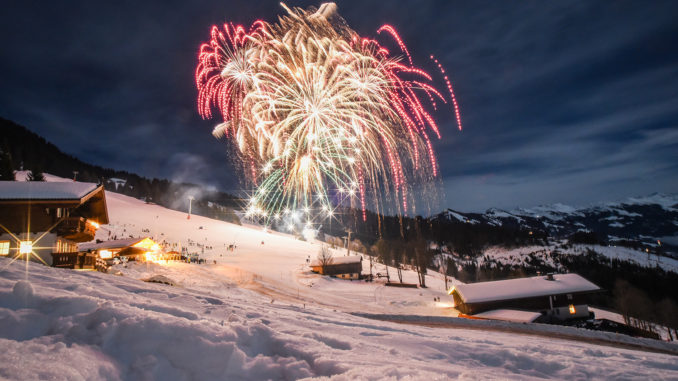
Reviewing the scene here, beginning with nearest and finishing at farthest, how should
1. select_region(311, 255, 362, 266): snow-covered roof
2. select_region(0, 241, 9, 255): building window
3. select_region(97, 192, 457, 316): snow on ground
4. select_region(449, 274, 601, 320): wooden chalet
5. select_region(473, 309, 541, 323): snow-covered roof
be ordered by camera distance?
select_region(0, 241, 9, 255): building window < select_region(473, 309, 541, 323): snow-covered roof < select_region(449, 274, 601, 320): wooden chalet < select_region(97, 192, 457, 316): snow on ground < select_region(311, 255, 362, 266): snow-covered roof

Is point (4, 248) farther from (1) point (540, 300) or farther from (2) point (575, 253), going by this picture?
(2) point (575, 253)

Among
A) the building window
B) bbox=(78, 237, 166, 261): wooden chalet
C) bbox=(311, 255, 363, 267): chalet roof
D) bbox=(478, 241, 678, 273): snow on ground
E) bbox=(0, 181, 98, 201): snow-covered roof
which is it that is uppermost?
bbox=(0, 181, 98, 201): snow-covered roof

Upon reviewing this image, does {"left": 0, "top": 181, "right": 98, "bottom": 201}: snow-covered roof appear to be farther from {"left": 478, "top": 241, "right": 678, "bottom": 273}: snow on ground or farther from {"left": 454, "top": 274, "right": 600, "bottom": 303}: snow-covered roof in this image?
{"left": 478, "top": 241, "right": 678, "bottom": 273}: snow on ground

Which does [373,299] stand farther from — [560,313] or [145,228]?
[145,228]

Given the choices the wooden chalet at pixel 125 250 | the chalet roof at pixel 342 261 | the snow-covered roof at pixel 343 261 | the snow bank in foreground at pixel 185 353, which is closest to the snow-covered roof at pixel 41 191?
the snow bank in foreground at pixel 185 353

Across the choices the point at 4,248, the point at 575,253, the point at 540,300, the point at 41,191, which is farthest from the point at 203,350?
the point at 575,253

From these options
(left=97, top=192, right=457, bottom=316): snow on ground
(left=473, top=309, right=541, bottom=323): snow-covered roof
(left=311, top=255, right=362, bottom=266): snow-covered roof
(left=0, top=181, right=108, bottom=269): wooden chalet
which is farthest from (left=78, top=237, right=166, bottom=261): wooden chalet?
(left=473, top=309, right=541, bottom=323): snow-covered roof

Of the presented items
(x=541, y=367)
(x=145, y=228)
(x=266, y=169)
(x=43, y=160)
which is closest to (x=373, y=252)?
(x=145, y=228)
